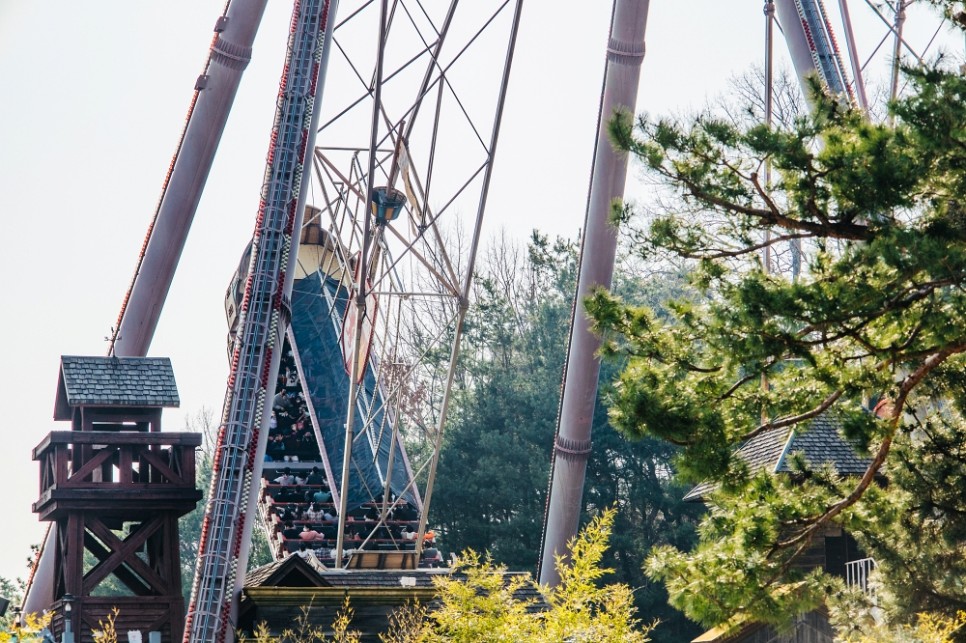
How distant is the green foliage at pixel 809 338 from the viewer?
28.7 ft

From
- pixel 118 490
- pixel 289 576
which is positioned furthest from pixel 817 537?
pixel 118 490

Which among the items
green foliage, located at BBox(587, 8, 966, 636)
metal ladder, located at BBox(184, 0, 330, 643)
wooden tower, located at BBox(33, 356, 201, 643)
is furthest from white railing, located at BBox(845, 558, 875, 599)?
wooden tower, located at BBox(33, 356, 201, 643)

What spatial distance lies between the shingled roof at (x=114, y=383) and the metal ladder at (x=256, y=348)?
7.30 ft

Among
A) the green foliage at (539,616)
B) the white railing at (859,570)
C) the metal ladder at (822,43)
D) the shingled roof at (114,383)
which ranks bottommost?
the green foliage at (539,616)

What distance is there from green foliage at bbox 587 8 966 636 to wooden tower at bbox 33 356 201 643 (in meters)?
6.47

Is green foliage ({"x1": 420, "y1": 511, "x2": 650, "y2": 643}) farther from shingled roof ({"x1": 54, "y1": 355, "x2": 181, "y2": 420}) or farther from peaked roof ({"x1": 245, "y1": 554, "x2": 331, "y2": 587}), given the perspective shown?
shingled roof ({"x1": 54, "y1": 355, "x2": 181, "y2": 420})

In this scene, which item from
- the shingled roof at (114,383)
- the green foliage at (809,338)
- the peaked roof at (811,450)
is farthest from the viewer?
the peaked roof at (811,450)

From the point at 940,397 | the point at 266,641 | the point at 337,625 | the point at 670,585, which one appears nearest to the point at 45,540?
the point at 337,625

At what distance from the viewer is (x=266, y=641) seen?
34.9 feet

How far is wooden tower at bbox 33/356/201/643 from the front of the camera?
46.1ft

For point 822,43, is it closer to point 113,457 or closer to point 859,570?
point 859,570

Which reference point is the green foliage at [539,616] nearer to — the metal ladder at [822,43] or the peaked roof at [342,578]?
the peaked roof at [342,578]

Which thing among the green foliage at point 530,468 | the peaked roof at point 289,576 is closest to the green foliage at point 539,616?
the peaked roof at point 289,576

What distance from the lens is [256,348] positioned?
12.7 metres
